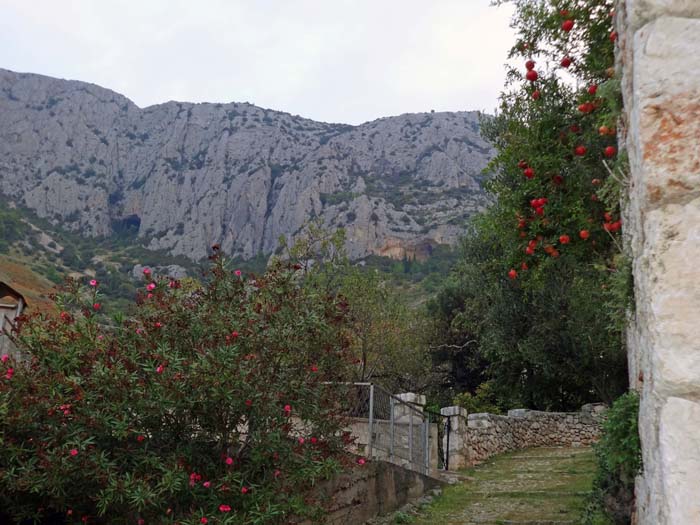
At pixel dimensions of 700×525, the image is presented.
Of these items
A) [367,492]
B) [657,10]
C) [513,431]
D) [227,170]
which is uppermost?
[227,170]

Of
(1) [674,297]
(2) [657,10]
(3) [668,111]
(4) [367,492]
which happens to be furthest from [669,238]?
(4) [367,492]

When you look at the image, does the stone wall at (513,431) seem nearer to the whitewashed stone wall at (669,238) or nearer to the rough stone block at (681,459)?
the whitewashed stone wall at (669,238)

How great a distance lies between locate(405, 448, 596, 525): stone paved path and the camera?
882 cm

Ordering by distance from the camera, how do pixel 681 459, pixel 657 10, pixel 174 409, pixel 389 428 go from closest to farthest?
pixel 681 459
pixel 657 10
pixel 174 409
pixel 389 428

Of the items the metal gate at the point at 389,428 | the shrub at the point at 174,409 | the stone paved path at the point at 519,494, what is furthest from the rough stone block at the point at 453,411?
the shrub at the point at 174,409

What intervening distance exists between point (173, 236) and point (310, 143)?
25105 millimetres

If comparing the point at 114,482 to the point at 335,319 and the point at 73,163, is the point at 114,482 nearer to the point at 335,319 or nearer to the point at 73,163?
the point at 335,319

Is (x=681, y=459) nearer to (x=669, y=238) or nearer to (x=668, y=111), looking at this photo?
(x=669, y=238)

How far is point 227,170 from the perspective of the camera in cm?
9150

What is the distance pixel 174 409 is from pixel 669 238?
16.0 feet

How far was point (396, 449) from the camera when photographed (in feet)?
34.8

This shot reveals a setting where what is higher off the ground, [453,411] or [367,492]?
[453,411]

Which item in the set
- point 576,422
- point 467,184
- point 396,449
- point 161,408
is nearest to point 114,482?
point 161,408

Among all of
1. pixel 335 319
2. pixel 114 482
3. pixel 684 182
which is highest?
pixel 684 182
